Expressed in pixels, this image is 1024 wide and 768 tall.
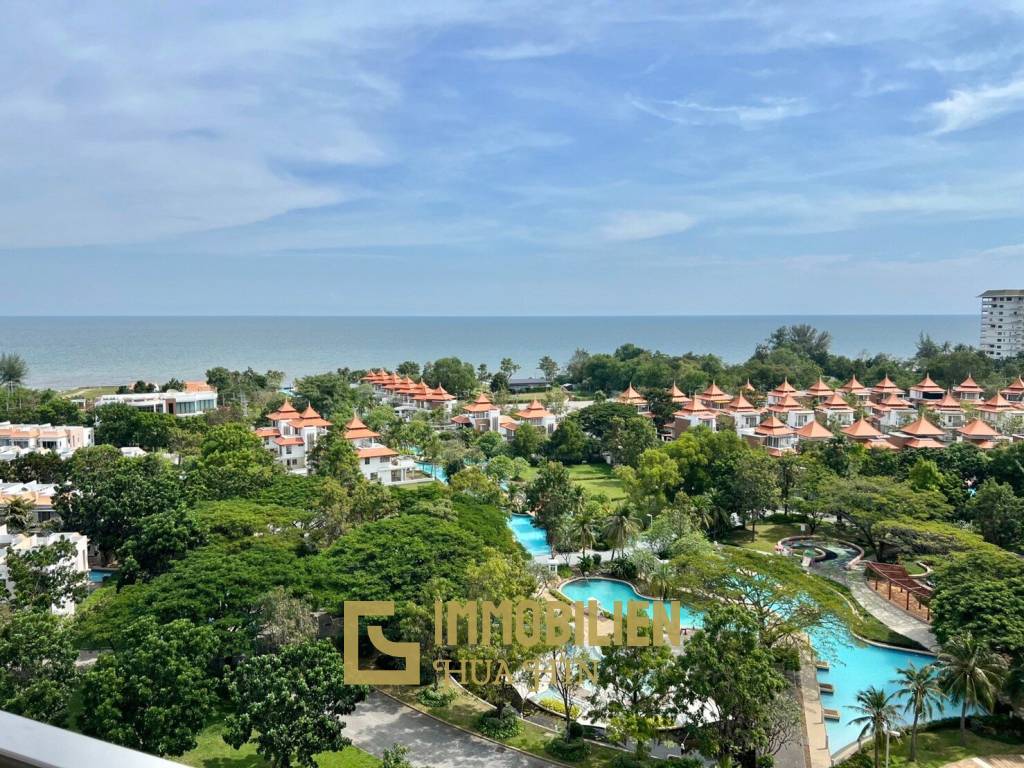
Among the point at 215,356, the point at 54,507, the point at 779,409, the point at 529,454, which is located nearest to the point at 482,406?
the point at 529,454

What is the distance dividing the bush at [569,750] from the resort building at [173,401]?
108ft

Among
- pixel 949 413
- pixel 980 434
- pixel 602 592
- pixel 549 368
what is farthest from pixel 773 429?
pixel 549 368

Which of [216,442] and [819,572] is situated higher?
[216,442]

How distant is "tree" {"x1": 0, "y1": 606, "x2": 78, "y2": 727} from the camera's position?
9930mm

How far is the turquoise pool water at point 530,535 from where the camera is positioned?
Answer: 70.1 ft

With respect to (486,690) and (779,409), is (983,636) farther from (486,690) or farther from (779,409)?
(779,409)

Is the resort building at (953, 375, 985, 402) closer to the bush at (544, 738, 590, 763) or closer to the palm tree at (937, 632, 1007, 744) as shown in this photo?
the palm tree at (937, 632, 1007, 744)

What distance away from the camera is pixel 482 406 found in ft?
123

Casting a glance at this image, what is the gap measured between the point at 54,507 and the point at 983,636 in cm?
2179

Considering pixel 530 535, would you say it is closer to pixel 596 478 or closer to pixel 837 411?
pixel 596 478

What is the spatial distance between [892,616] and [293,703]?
13099 mm

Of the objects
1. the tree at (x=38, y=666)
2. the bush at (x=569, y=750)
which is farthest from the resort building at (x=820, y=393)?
the tree at (x=38, y=666)

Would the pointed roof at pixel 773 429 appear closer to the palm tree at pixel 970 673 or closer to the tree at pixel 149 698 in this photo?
the palm tree at pixel 970 673

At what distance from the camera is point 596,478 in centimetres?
2980
